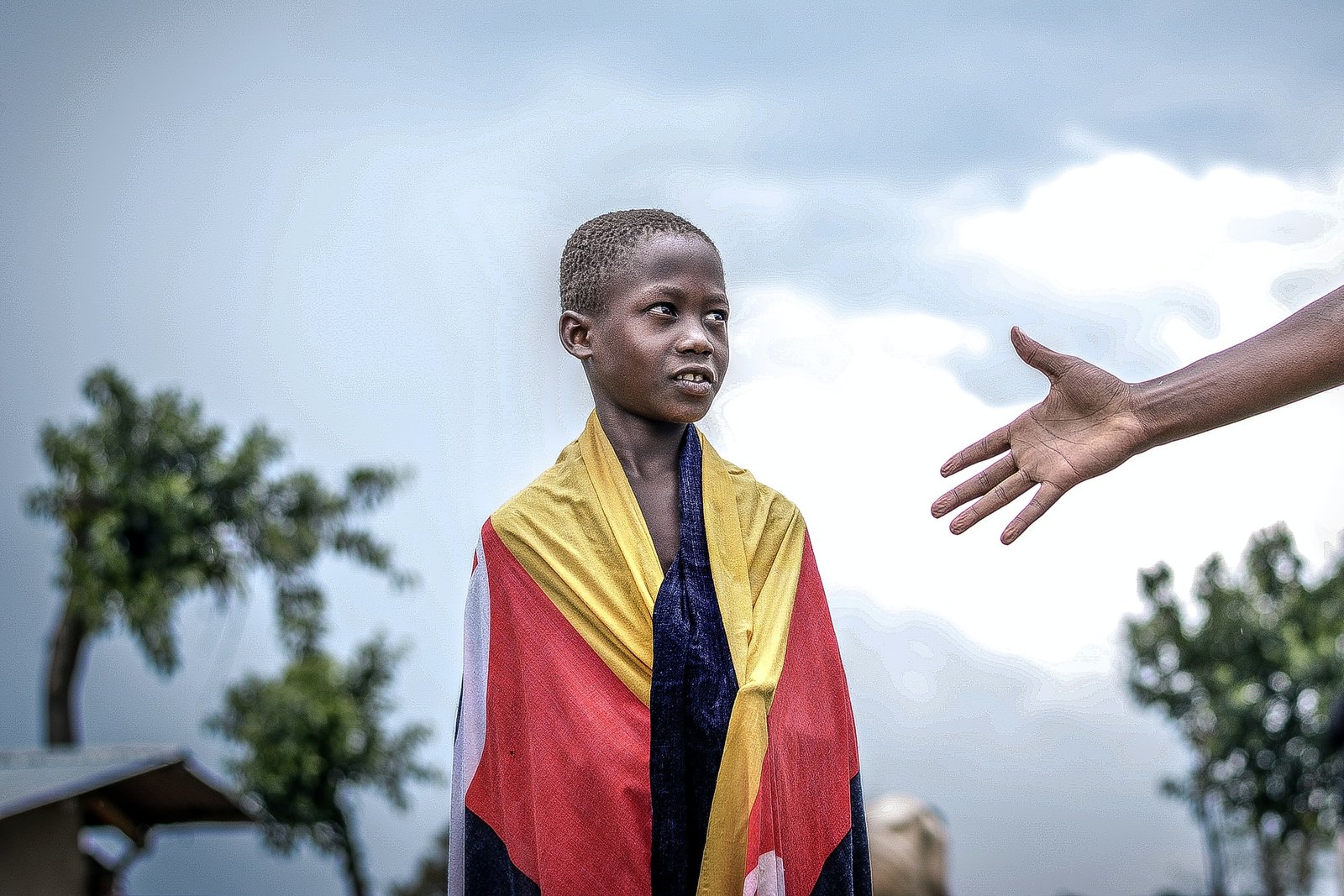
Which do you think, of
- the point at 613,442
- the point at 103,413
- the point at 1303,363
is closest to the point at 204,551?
the point at 103,413

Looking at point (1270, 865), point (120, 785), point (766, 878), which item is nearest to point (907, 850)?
→ point (766, 878)

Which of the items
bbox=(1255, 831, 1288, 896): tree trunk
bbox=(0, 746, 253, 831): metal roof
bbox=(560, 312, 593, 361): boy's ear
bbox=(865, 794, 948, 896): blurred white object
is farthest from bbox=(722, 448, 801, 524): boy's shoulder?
bbox=(1255, 831, 1288, 896): tree trunk

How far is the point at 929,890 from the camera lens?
176 inches

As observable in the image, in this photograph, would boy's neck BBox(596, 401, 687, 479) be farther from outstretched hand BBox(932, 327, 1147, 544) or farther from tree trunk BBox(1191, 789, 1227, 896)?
tree trunk BBox(1191, 789, 1227, 896)

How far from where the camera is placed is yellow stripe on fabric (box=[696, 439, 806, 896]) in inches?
88.0

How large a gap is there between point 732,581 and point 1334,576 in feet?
34.8

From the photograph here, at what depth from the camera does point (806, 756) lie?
2383mm

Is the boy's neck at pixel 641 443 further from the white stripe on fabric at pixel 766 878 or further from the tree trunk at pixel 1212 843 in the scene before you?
the tree trunk at pixel 1212 843

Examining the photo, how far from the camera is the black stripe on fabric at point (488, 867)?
7.65 ft

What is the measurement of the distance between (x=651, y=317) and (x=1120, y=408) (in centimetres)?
98

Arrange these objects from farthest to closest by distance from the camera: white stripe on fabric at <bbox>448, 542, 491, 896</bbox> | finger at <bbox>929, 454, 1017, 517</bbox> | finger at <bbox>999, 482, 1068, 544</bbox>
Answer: finger at <bbox>929, 454, 1017, 517</bbox>, finger at <bbox>999, 482, 1068, 544</bbox>, white stripe on fabric at <bbox>448, 542, 491, 896</bbox>

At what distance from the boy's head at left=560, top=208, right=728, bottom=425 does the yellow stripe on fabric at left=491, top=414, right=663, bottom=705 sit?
0.15m

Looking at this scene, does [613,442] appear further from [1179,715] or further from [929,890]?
[1179,715]

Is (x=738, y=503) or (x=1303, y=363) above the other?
(x=1303, y=363)
